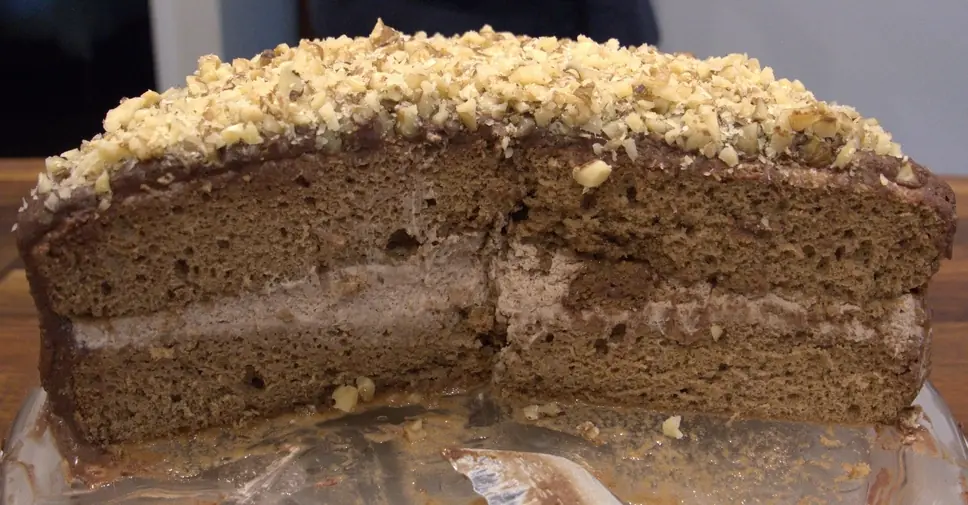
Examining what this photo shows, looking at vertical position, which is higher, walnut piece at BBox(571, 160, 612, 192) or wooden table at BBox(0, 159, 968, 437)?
walnut piece at BBox(571, 160, 612, 192)

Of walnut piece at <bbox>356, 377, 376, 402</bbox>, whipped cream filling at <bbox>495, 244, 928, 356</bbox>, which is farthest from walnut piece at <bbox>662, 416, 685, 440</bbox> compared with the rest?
walnut piece at <bbox>356, 377, 376, 402</bbox>

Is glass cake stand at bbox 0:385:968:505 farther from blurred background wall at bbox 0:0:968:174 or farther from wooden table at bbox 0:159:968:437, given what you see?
blurred background wall at bbox 0:0:968:174

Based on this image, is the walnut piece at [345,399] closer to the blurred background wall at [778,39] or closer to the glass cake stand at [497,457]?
the glass cake stand at [497,457]

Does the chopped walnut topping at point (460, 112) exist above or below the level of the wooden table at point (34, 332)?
above

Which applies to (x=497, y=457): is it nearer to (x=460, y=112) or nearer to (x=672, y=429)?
(x=672, y=429)

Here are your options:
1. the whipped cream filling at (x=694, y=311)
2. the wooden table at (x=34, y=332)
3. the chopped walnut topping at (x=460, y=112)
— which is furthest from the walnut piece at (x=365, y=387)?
the wooden table at (x=34, y=332)

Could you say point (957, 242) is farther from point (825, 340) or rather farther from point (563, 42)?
point (563, 42)
